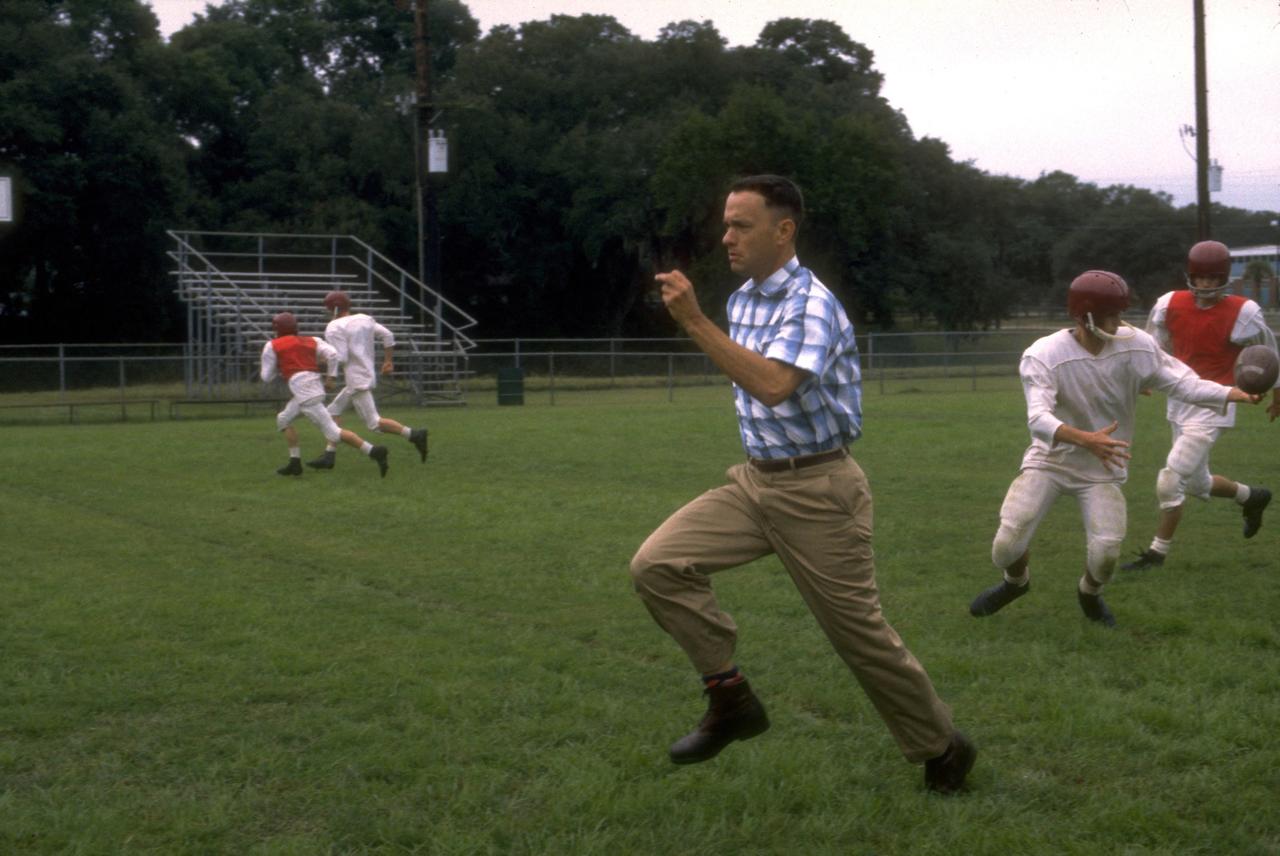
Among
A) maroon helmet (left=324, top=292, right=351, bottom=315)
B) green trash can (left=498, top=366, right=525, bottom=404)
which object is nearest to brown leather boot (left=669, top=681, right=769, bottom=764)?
maroon helmet (left=324, top=292, right=351, bottom=315)

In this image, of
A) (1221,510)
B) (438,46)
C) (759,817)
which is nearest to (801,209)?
(759,817)

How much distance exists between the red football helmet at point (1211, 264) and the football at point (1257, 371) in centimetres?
163

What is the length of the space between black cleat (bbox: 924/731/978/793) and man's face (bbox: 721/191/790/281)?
1693mm

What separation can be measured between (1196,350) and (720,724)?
5.73 meters

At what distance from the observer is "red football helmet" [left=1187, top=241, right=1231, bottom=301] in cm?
911

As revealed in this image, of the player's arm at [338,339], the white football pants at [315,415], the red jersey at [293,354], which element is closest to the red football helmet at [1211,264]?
the white football pants at [315,415]

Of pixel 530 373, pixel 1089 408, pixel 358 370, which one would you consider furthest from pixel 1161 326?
pixel 530 373

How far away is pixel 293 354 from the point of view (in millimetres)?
16859

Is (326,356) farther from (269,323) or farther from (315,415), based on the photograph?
(269,323)

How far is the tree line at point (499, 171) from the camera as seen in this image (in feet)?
147

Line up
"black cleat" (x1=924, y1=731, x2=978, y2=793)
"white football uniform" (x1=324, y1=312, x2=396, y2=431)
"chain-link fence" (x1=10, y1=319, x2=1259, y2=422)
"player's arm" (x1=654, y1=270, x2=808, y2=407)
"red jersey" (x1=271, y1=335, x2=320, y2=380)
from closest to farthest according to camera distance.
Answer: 1. "player's arm" (x1=654, y1=270, x2=808, y2=407)
2. "black cleat" (x1=924, y1=731, x2=978, y2=793)
3. "red jersey" (x1=271, y1=335, x2=320, y2=380)
4. "white football uniform" (x1=324, y1=312, x2=396, y2=431)
5. "chain-link fence" (x1=10, y1=319, x2=1259, y2=422)

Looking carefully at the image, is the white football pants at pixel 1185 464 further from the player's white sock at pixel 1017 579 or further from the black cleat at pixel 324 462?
the black cleat at pixel 324 462

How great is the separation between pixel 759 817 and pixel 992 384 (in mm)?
35768

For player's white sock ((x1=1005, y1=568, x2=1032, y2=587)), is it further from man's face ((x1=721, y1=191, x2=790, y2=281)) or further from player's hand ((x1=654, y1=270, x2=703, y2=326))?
player's hand ((x1=654, y1=270, x2=703, y2=326))
